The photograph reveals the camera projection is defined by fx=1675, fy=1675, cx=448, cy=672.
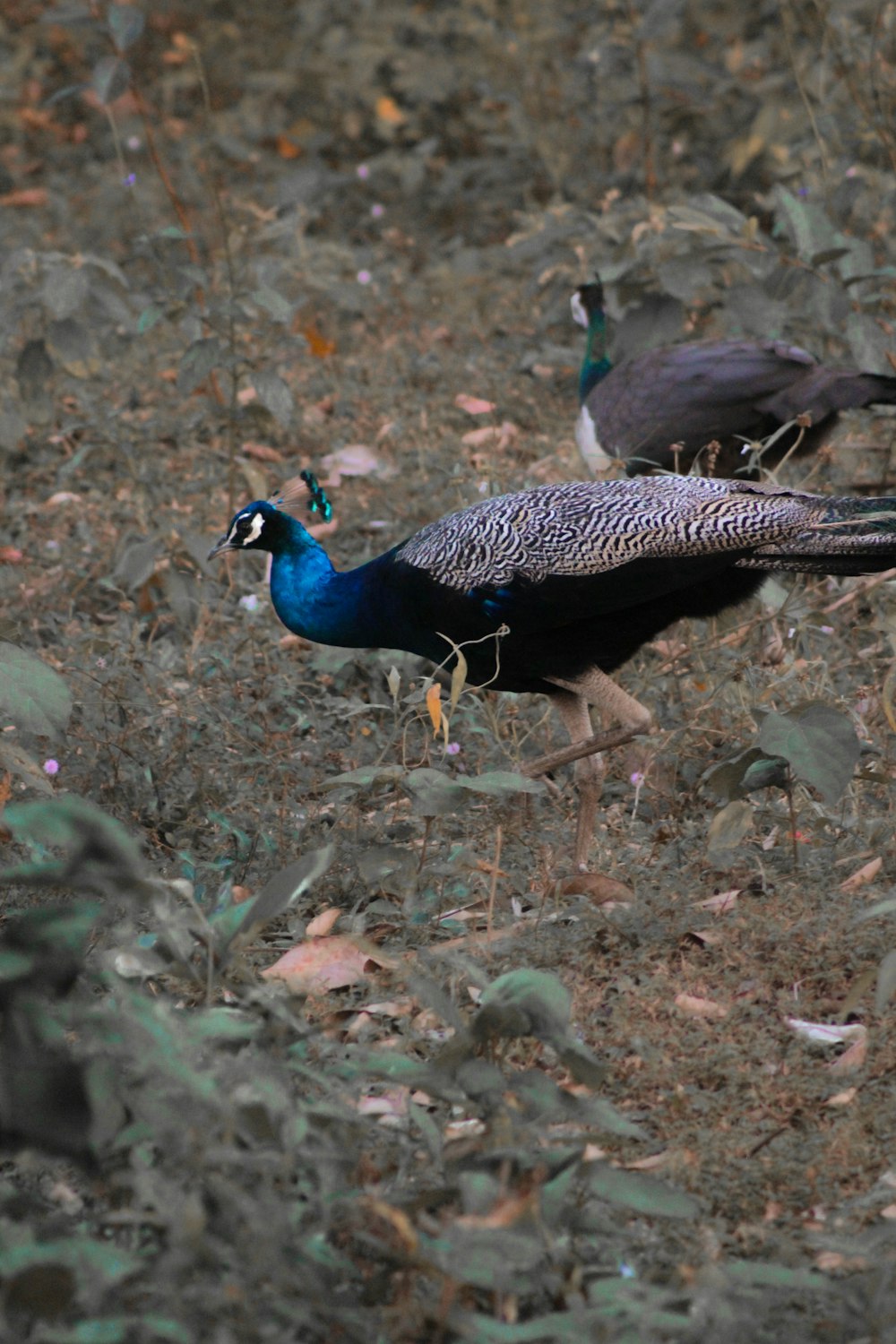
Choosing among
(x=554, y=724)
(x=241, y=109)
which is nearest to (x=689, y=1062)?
(x=554, y=724)

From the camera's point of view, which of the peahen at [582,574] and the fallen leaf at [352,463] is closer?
the peahen at [582,574]

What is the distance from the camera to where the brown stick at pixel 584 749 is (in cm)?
344

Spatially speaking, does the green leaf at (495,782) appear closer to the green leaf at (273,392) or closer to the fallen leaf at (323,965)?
the fallen leaf at (323,965)

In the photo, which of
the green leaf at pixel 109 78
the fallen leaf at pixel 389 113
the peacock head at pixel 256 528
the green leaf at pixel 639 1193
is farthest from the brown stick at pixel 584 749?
the fallen leaf at pixel 389 113

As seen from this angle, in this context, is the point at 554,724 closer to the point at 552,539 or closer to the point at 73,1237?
the point at 552,539

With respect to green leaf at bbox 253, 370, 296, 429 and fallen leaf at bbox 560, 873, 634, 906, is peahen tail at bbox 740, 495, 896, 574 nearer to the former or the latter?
fallen leaf at bbox 560, 873, 634, 906

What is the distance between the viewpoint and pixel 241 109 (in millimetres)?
8031

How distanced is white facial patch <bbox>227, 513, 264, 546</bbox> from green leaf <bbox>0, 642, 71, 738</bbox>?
998mm

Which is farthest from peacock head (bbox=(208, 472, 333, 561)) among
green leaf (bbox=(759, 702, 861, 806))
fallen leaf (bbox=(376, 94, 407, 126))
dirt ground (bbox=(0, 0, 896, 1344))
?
fallen leaf (bbox=(376, 94, 407, 126))

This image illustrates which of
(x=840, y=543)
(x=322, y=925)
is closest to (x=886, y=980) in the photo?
(x=322, y=925)

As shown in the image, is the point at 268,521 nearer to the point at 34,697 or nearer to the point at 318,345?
the point at 34,697

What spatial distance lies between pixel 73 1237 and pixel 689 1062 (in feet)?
3.58

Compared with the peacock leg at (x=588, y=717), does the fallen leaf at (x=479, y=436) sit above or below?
below

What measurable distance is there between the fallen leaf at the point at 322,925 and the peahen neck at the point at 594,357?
8.44 ft
